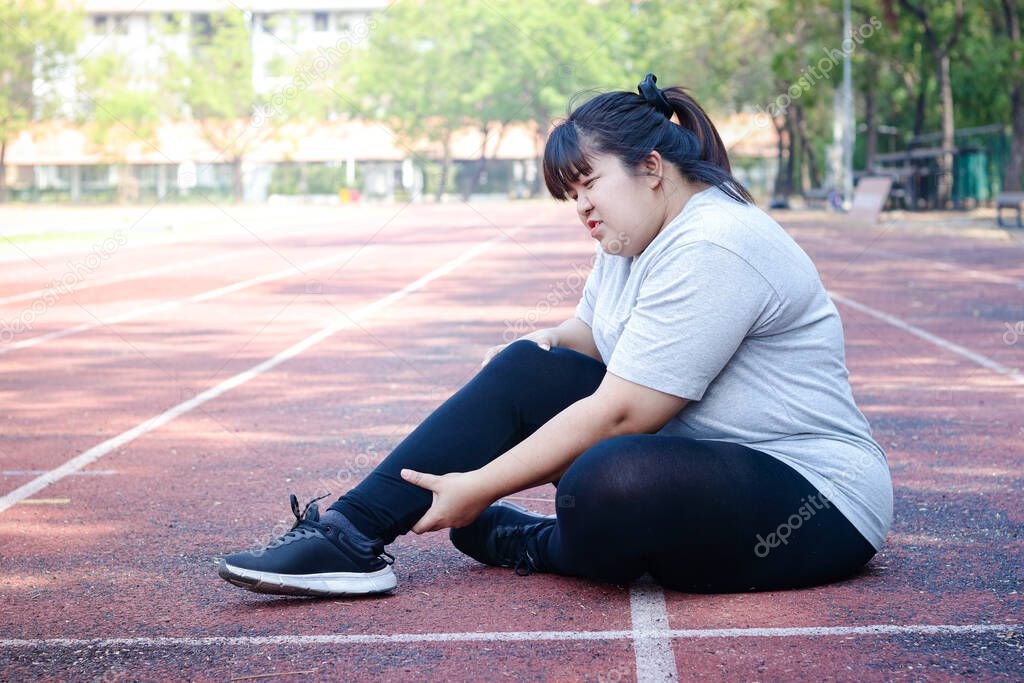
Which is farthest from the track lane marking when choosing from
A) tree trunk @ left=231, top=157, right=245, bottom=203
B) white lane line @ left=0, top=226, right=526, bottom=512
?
tree trunk @ left=231, top=157, right=245, bottom=203

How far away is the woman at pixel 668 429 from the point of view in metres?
3.42

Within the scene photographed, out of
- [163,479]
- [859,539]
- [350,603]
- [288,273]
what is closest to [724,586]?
[859,539]

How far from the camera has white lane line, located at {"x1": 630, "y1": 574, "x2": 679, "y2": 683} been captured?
125 inches

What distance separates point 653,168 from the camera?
3.53 meters

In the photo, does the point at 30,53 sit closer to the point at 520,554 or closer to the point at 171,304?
the point at 171,304

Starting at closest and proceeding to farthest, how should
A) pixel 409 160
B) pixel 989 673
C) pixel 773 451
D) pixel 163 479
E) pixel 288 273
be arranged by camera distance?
pixel 989 673 < pixel 773 451 < pixel 163 479 < pixel 288 273 < pixel 409 160

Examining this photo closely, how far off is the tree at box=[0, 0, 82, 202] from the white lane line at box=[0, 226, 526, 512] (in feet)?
141

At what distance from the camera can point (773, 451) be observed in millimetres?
3572

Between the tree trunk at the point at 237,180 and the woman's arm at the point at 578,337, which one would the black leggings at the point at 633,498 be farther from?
the tree trunk at the point at 237,180

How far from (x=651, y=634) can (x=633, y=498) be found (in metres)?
0.34

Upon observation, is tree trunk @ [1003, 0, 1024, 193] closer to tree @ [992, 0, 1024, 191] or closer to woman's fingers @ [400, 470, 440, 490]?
tree @ [992, 0, 1024, 191]

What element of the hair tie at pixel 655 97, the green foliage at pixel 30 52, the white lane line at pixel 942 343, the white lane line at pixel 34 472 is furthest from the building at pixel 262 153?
the hair tie at pixel 655 97

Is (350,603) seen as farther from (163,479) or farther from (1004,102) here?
(1004,102)

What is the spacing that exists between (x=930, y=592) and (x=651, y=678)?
1.07 metres
